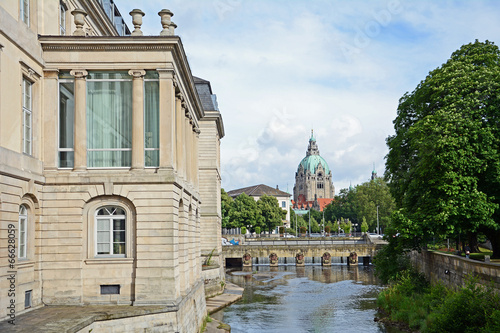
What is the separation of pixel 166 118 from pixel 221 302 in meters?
21.2

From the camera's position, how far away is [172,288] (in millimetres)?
21031

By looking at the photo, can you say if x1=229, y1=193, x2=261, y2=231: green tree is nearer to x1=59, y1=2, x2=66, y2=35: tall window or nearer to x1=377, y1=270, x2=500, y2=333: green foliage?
x1=377, y1=270, x2=500, y2=333: green foliage

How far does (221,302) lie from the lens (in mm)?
40062

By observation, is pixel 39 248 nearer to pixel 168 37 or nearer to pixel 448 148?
pixel 168 37

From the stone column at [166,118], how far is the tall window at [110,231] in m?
2.40

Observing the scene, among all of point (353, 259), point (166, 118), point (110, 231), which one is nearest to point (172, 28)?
point (166, 118)

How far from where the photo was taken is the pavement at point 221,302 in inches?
1143

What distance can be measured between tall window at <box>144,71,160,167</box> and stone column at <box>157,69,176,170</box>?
265 mm

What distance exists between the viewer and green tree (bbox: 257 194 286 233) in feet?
384

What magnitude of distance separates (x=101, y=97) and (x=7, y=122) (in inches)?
166

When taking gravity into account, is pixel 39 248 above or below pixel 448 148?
below

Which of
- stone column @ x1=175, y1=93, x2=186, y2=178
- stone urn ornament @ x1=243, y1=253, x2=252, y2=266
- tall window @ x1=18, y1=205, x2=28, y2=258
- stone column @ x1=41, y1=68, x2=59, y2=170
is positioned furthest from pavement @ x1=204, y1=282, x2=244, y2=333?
stone urn ornament @ x1=243, y1=253, x2=252, y2=266

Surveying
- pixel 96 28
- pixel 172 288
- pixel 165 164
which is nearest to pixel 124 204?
pixel 165 164

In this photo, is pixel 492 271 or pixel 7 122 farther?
pixel 492 271
